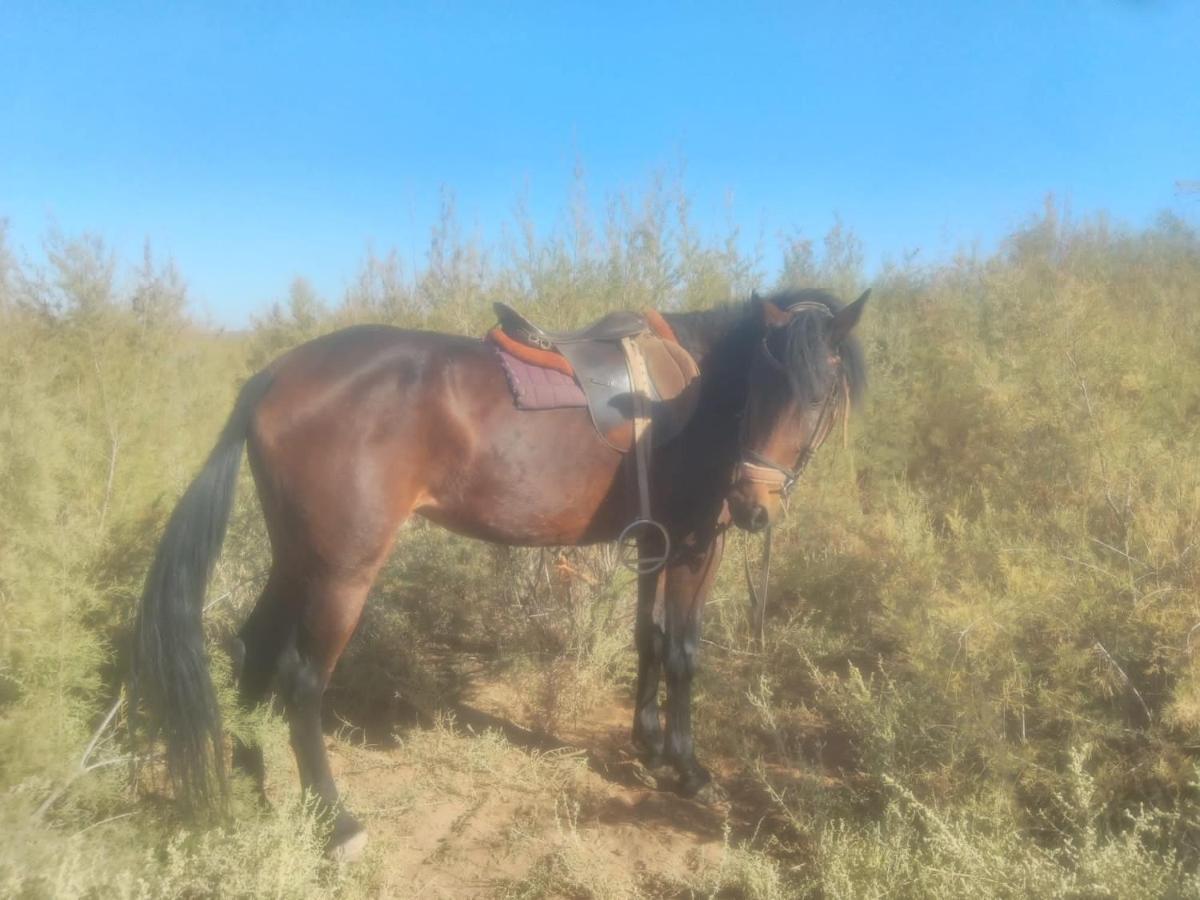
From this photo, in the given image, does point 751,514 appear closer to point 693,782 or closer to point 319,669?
point 693,782

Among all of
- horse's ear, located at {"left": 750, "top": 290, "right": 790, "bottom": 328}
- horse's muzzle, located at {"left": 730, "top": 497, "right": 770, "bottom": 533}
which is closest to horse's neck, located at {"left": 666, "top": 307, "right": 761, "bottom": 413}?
horse's ear, located at {"left": 750, "top": 290, "right": 790, "bottom": 328}

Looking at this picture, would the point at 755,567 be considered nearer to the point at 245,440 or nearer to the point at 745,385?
the point at 745,385

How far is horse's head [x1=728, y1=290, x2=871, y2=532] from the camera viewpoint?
7.93 feet

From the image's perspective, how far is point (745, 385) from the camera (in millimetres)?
2697

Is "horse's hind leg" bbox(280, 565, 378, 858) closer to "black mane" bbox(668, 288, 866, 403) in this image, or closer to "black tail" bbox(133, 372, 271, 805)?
"black tail" bbox(133, 372, 271, 805)

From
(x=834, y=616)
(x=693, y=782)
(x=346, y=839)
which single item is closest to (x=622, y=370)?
(x=693, y=782)

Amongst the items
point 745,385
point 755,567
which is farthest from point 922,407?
point 745,385

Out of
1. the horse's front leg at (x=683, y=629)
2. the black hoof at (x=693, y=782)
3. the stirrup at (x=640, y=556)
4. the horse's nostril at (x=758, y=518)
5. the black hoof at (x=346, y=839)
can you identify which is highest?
the horse's nostril at (x=758, y=518)

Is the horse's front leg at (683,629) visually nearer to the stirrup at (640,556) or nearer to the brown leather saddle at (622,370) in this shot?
the stirrup at (640,556)

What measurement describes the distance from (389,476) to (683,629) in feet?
4.65

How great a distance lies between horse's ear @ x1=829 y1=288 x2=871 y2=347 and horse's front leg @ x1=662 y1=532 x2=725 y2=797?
955 millimetres

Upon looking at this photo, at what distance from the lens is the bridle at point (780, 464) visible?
2.45m

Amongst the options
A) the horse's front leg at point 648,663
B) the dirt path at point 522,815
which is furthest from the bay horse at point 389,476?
the horse's front leg at point 648,663

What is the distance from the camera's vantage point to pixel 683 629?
292cm
